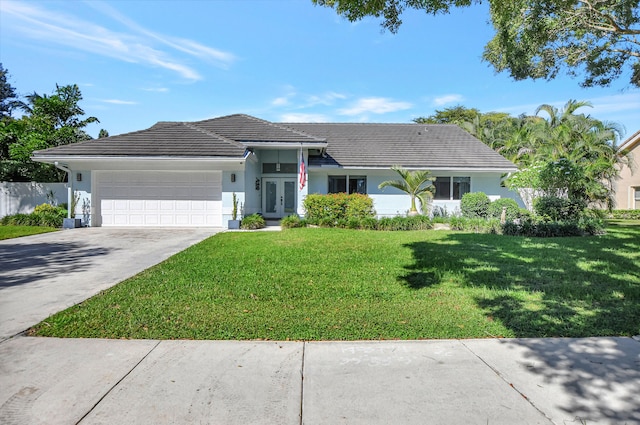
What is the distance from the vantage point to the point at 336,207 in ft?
50.1

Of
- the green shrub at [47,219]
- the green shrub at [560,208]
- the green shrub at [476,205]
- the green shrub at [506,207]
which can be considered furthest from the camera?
the green shrub at [476,205]

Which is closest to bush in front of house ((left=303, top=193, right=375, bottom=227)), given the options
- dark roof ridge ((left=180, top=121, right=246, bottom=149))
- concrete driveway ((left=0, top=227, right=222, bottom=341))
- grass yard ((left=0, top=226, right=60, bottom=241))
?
dark roof ridge ((left=180, top=121, right=246, bottom=149))

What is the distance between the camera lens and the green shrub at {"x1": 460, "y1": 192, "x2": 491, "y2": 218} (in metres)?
17.1

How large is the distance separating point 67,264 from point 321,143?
10540 millimetres

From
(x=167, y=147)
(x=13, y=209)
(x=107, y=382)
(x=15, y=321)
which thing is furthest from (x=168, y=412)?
(x=13, y=209)

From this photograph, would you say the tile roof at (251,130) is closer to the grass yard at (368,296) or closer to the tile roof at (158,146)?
the tile roof at (158,146)

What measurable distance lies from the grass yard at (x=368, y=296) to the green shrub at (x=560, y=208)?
15.8 feet

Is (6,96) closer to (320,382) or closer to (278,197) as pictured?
(278,197)

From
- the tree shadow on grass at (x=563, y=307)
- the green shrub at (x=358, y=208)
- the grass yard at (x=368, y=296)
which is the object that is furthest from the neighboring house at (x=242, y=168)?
the tree shadow on grass at (x=563, y=307)

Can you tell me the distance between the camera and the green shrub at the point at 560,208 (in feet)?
45.3

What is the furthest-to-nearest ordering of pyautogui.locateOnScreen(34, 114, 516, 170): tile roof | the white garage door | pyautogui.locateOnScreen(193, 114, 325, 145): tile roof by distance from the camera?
pyautogui.locateOnScreen(193, 114, 325, 145): tile roof < the white garage door < pyautogui.locateOnScreen(34, 114, 516, 170): tile roof

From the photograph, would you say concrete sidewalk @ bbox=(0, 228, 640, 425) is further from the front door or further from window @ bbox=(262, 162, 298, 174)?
window @ bbox=(262, 162, 298, 174)

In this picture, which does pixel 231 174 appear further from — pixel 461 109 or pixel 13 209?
pixel 461 109

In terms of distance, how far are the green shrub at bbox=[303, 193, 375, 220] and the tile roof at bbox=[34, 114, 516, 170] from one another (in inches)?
99.6
